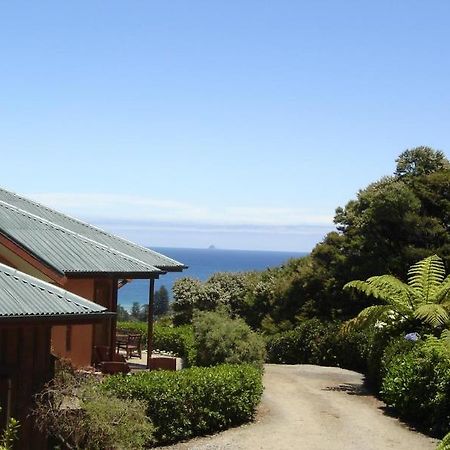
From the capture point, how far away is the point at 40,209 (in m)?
20.8

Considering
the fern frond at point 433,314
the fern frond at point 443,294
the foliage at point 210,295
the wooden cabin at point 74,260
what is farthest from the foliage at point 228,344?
the foliage at point 210,295

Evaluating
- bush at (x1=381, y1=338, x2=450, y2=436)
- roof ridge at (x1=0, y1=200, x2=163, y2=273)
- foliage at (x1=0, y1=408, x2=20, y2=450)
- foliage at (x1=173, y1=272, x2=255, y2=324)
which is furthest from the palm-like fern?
foliage at (x1=173, y1=272, x2=255, y2=324)

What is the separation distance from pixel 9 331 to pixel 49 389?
118cm

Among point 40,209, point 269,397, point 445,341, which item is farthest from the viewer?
point 40,209

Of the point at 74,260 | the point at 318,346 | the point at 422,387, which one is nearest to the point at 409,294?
the point at 422,387

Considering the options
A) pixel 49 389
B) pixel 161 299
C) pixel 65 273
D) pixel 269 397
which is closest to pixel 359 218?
pixel 269 397

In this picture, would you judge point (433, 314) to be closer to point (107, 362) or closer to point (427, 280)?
→ point (427, 280)

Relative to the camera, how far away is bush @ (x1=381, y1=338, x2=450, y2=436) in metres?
13.6

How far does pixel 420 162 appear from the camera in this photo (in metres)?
28.4

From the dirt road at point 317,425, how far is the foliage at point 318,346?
94.1 inches

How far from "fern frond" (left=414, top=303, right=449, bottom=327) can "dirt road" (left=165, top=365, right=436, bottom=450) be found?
2.25 m

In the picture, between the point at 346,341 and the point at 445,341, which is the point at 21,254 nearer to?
the point at 445,341

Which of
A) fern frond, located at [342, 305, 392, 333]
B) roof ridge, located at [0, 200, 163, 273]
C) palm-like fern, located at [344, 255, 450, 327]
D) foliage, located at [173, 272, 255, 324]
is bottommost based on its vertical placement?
foliage, located at [173, 272, 255, 324]

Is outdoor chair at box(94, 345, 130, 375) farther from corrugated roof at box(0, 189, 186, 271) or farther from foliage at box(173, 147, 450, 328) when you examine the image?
foliage at box(173, 147, 450, 328)
